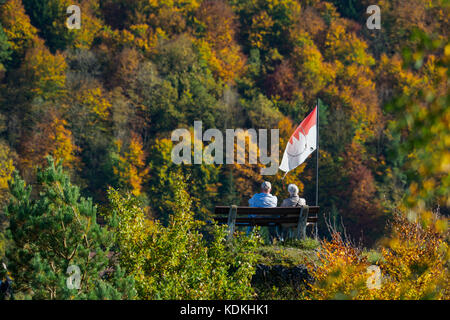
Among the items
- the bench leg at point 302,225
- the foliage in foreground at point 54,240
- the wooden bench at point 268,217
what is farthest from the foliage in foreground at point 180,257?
the bench leg at point 302,225

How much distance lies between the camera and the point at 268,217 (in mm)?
13516

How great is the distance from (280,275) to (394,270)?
1.50 metres

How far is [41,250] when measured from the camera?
12.4 meters

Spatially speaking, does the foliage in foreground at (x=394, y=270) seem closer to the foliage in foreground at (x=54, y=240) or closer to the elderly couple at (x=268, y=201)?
the elderly couple at (x=268, y=201)

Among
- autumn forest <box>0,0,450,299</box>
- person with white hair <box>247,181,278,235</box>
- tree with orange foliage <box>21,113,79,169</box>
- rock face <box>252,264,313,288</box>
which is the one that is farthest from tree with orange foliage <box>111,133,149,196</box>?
rock face <box>252,264,313,288</box>

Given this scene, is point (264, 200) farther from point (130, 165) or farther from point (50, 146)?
point (50, 146)

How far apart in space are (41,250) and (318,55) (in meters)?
59.2

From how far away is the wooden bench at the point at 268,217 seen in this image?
1311 cm

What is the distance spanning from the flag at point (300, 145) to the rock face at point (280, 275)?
3.89m

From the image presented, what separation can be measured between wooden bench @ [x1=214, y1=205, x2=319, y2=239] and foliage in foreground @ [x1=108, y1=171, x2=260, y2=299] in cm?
71

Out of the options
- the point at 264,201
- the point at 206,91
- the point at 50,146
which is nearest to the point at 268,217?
the point at 264,201

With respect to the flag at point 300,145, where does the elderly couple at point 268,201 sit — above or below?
below

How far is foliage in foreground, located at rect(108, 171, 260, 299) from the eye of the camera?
11.2 m
